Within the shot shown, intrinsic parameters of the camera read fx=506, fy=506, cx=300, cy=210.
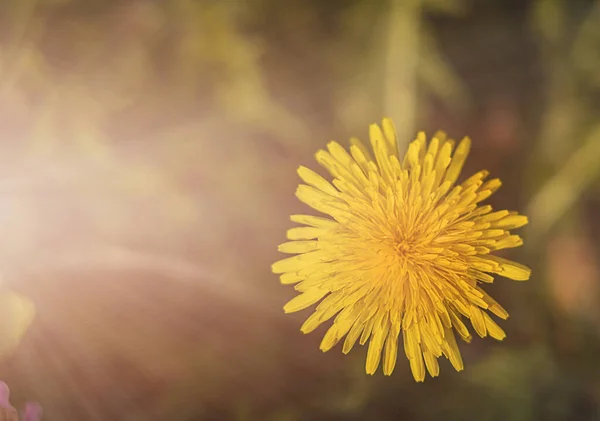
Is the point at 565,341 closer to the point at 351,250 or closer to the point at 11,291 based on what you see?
the point at 351,250

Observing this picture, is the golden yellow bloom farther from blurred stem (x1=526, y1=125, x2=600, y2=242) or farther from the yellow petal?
blurred stem (x1=526, y1=125, x2=600, y2=242)

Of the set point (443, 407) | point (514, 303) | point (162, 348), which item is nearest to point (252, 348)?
point (162, 348)

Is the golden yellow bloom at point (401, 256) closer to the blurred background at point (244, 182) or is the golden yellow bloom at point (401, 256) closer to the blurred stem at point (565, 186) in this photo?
the blurred background at point (244, 182)

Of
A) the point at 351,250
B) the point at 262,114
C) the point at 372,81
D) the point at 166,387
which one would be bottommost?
the point at 166,387

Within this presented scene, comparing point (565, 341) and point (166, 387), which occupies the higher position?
point (565, 341)

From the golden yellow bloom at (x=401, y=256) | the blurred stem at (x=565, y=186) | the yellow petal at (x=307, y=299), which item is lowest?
the yellow petal at (x=307, y=299)

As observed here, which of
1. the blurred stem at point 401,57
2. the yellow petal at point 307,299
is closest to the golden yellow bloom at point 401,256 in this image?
the yellow petal at point 307,299

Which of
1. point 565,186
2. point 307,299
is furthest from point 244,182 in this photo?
point 565,186

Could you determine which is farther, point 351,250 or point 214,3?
point 214,3
